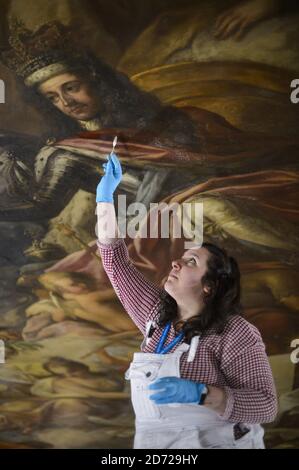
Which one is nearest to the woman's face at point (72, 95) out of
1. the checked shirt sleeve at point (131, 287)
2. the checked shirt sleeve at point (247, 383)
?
the checked shirt sleeve at point (131, 287)

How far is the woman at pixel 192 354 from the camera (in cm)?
552

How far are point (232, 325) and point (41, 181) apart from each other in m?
2.15

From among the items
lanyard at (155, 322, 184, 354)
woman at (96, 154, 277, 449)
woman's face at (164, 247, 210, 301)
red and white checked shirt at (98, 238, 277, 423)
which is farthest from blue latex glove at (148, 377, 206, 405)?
woman's face at (164, 247, 210, 301)

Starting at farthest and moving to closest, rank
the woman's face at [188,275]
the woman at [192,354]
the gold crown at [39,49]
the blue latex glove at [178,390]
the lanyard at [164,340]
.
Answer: the gold crown at [39,49] → the woman's face at [188,275] → the lanyard at [164,340] → the woman at [192,354] → the blue latex glove at [178,390]

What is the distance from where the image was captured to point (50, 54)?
241 inches

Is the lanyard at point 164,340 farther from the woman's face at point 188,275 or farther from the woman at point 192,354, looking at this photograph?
the woman's face at point 188,275

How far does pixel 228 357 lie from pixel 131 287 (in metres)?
1.04

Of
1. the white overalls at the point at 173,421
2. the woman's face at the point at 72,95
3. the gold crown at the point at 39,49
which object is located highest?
the gold crown at the point at 39,49

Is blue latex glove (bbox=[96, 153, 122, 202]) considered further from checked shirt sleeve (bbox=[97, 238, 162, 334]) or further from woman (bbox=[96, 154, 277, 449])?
checked shirt sleeve (bbox=[97, 238, 162, 334])

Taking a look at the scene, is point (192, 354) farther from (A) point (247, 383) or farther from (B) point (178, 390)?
(A) point (247, 383)

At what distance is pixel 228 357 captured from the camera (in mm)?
5582

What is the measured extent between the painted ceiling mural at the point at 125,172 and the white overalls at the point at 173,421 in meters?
0.21
